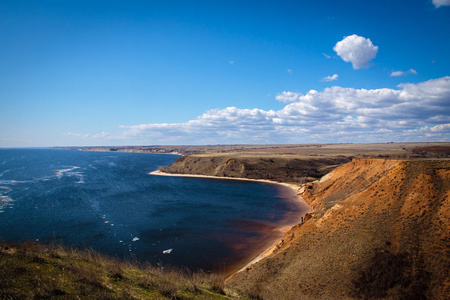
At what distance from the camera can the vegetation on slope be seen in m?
8.86

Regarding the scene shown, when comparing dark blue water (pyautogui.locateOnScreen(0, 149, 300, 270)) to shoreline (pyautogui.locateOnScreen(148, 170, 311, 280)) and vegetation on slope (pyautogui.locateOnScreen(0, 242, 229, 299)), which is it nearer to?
shoreline (pyautogui.locateOnScreen(148, 170, 311, 280))

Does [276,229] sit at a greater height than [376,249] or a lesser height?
lesser

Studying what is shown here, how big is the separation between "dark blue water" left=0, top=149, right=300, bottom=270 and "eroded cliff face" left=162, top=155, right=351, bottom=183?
29949 millimetres

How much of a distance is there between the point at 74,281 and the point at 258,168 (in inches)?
3835

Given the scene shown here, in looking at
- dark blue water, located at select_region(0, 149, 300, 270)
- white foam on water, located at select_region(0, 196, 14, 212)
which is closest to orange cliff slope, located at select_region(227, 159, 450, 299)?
dark blue water, located at select_region(0, 149, 300, 270)

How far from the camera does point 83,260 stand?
1360 cm

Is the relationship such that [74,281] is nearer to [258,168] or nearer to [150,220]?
[150,220]

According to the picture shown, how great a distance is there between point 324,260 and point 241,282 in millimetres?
6901

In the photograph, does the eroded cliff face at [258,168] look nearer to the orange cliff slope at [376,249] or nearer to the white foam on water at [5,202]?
the orange cliff slope at [376,249]

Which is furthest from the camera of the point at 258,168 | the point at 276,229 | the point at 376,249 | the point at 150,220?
the point at 258,168

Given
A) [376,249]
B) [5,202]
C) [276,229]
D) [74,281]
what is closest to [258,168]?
[276,229]

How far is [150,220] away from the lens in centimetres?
4259

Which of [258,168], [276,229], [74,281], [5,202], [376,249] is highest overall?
[74,281]

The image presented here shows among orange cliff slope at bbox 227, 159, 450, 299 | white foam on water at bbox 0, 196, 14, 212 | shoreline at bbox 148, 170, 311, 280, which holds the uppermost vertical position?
orange cliff slope at bbox 227, 159, 450, 299
